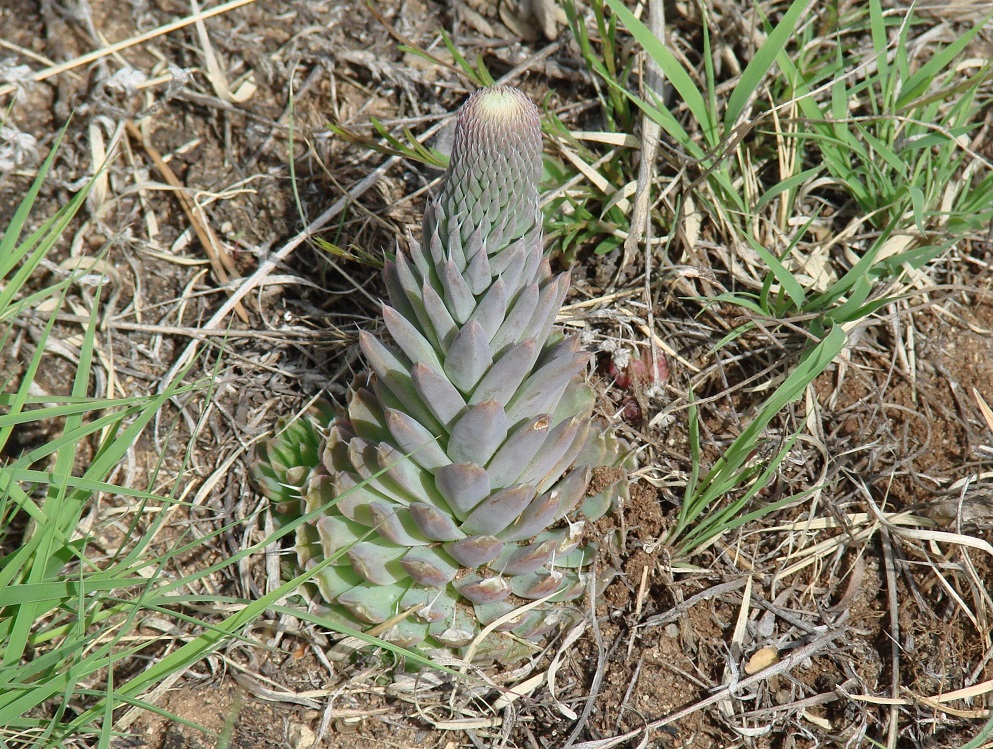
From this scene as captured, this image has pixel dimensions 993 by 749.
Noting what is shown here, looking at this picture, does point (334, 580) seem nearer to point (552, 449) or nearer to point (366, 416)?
point (366, 416)

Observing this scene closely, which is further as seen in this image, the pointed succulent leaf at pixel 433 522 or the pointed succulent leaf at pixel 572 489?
the pointed succulent leaf at pixel 572 489

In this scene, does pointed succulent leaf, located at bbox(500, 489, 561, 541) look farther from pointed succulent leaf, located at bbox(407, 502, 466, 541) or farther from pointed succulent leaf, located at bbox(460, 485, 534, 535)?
pointed succulent leaf, located at bbox(407, 502, 466, 541)

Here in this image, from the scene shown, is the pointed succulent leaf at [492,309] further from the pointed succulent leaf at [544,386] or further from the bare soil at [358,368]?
the bare soil at [358,368]

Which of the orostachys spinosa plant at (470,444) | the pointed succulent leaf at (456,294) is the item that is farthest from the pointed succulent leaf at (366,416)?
the pointed succulent leaf at (456,294)

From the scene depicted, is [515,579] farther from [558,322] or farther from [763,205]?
Answer: [763,205]

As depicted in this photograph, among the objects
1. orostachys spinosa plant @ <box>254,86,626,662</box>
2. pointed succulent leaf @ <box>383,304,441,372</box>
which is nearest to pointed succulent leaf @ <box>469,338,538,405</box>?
orostachys spinosa plant @ <box>254,86,626,662</box>

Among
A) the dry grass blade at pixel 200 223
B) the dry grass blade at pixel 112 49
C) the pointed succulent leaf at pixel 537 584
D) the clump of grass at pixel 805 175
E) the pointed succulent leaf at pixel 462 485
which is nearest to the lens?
the pointed succulent leaf at pixel 462 485

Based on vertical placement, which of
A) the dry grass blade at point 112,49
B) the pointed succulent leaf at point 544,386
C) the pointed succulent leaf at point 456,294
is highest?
the dry grass blade at point 112,49
